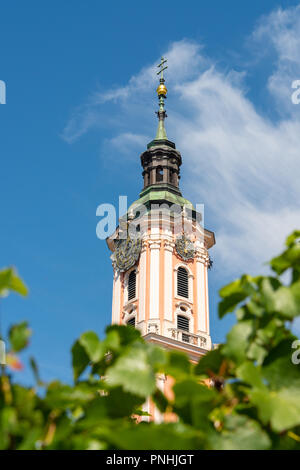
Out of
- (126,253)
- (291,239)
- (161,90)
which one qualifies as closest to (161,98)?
(161,90)

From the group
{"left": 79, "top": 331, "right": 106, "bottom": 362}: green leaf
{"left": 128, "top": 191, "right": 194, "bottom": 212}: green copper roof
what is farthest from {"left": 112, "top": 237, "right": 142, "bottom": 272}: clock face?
{"left": 79, "top": 331, "right": 106, "bottom": 362}: green leaf

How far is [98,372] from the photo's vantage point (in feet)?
6.04

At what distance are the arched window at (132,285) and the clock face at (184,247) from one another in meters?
2.60

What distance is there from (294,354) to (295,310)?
0.51 ft

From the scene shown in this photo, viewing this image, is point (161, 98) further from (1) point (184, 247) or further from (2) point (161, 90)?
(1) point (184, 247)

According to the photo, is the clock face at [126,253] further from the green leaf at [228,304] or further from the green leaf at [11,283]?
the green leaf at [11,283]

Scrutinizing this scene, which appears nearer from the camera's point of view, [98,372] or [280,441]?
[280,441]

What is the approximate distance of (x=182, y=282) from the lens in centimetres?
3238

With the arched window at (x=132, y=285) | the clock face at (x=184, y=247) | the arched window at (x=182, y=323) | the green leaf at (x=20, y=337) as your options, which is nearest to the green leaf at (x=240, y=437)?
the green leaf at (x=20, y=337)

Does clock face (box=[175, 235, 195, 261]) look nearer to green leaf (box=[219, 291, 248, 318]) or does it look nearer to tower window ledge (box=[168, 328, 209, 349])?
tower window ledge (box=[168, 328, 209, 349])

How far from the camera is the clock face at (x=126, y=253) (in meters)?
32.8

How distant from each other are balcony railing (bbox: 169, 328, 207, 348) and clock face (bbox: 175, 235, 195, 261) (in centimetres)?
421

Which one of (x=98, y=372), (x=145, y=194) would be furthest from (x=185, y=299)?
(x=98, y=372)
